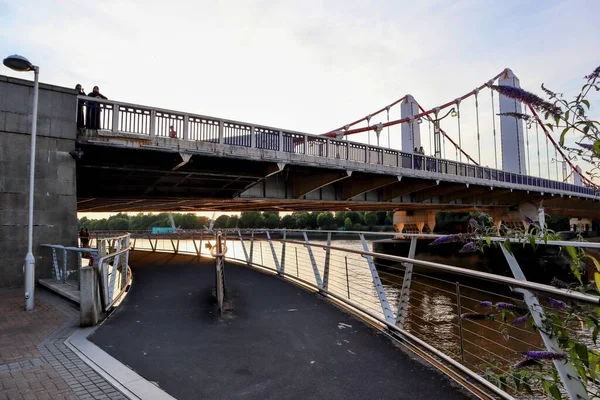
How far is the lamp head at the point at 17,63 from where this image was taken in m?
7.62

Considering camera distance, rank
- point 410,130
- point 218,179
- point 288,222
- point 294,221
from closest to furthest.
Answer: point 218,179
point 410,130
point 288,222
point 294,221

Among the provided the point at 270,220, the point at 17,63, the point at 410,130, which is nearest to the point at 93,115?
the point at 17,63

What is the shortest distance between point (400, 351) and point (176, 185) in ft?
49.9

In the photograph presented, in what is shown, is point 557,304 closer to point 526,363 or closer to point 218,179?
point 526,363

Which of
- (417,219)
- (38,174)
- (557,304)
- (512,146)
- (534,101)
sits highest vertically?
(512,146)

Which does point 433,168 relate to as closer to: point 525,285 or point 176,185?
point 176,185

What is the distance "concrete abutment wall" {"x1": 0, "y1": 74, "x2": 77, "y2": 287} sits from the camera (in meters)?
9.80

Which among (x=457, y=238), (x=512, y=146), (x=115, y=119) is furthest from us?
(x=512, y=146)

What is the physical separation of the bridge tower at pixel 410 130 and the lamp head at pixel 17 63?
40501 mm

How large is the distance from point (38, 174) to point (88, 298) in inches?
247

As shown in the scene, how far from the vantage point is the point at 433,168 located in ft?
78.1

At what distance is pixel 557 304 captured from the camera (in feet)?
8.19

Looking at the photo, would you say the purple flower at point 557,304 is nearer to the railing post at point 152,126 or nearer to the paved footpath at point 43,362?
the paved footpath at point 43,362

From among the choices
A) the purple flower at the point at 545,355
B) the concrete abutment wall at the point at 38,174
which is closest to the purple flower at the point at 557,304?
the purple flower at the point at 545,355
